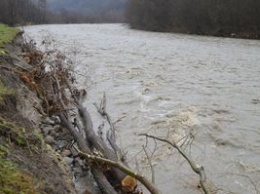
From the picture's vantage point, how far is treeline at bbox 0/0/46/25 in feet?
210

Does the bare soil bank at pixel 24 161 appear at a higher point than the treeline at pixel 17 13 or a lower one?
higher

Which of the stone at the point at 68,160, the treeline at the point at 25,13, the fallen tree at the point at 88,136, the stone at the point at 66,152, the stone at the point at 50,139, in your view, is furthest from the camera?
the treeline at the point at 25,13

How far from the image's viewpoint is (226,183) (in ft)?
22.7

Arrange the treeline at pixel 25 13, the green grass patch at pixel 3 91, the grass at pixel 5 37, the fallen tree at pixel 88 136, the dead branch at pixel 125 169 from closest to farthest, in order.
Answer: the dead branch at pixel 125 169, the fallen tree at pixel 88 136, the green grass patch at pixel 3 91, the grass at pixel 5 37, the treeline at pixel 25 13

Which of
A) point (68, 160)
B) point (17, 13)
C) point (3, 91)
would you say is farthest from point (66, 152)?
point (17, 13)

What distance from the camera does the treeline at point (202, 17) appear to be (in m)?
37.3

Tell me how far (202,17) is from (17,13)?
38568mm

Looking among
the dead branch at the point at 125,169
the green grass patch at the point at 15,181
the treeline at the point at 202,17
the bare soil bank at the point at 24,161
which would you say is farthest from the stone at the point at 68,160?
the treeline at the point at 202,17

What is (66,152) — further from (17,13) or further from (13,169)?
(17,13)

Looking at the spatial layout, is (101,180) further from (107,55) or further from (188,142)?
(107,55)

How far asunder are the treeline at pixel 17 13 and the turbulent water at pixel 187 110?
4635 cm

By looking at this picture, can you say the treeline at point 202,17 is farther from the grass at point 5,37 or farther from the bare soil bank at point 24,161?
the bare soil bank at point 24,161

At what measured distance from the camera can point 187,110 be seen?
36.1 ft

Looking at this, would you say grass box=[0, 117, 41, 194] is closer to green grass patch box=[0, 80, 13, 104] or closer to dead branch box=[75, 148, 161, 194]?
dead branch box=[75, 148, 161, 194]
